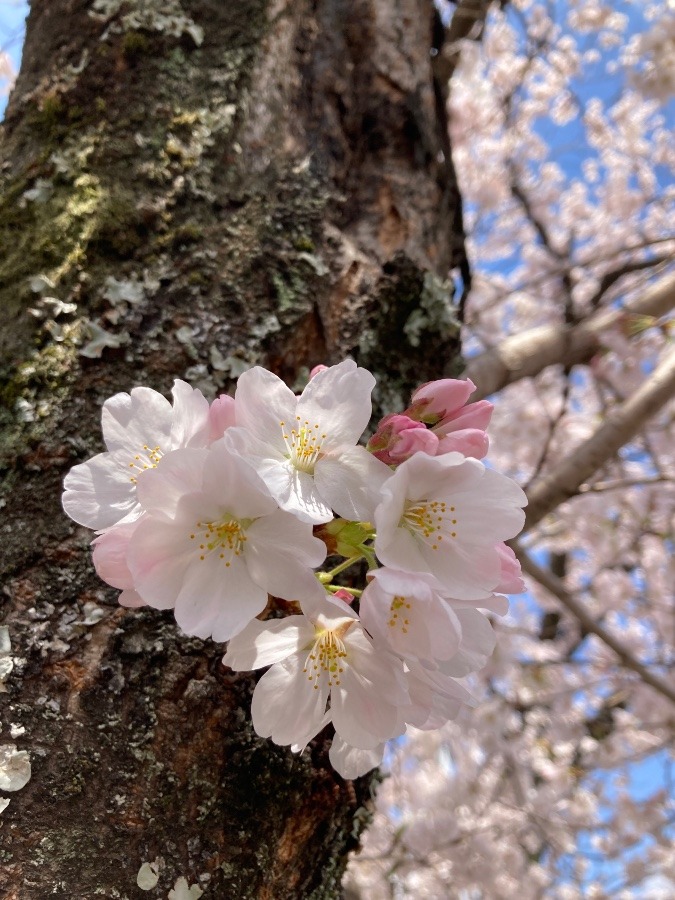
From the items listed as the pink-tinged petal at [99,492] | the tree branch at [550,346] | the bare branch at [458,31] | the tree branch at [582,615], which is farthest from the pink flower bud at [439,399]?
the bare branch at [458,31]

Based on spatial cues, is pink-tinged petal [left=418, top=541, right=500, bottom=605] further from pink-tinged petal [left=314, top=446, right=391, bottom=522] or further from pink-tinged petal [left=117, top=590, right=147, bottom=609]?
pink-tinged petal [left=117, top=590, right=147, bottom=609]

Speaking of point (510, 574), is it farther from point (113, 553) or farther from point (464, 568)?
point (113, 553)

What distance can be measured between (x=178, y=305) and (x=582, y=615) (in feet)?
6.03

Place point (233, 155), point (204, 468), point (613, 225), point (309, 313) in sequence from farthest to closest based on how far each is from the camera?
point (613, 225) < point (233, 155) < point (309, 313) < point (204, 468)

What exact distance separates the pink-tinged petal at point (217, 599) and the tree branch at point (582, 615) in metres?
1.45

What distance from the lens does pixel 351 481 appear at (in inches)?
28.2

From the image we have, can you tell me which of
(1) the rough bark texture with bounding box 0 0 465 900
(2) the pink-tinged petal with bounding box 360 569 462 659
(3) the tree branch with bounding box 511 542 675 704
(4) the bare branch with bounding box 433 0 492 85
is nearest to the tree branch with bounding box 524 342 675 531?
(3) the tree branch with bounding box 511 542 675 704

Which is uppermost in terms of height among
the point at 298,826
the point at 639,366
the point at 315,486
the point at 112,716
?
the point at 315,486

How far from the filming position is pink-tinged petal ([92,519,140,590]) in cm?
67

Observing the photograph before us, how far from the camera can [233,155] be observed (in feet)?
4.07

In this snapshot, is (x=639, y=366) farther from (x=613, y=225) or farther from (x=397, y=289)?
(x=613, y=225)

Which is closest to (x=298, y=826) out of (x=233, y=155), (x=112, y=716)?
(x=112, y=716)

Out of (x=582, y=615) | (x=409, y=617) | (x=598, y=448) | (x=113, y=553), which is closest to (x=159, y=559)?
(x=113, y=553)

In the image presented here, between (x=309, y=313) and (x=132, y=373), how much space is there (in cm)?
31
